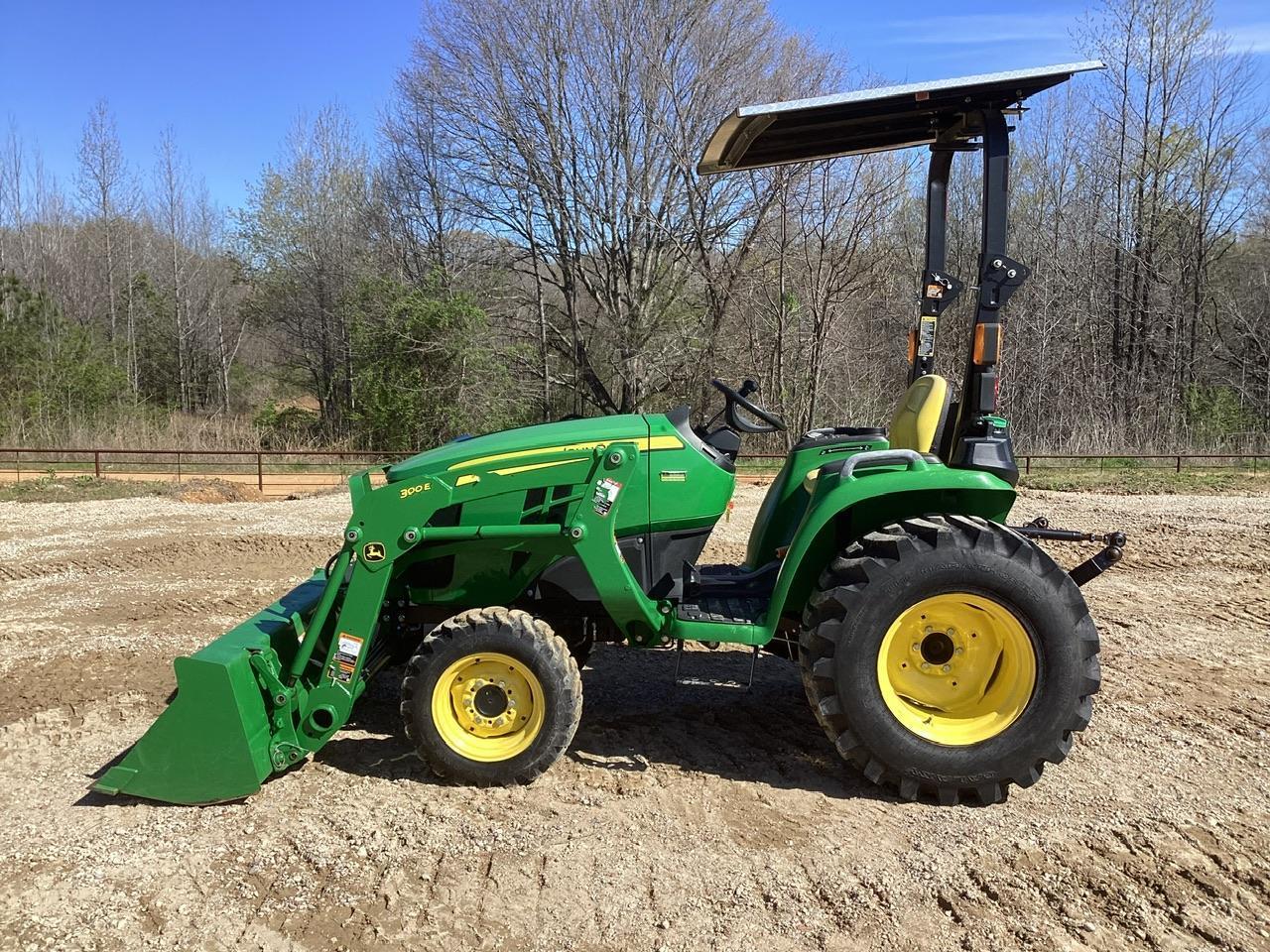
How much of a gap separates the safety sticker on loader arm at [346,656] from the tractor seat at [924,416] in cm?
197

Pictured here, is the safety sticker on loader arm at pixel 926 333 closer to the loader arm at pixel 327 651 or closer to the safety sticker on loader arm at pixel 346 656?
the loader arm at pixel 327 651

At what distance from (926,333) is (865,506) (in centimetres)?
95

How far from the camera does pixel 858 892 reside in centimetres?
271

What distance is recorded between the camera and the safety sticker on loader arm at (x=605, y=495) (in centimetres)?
342

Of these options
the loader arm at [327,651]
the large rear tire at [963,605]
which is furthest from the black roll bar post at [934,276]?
the loader arm at [327,651]

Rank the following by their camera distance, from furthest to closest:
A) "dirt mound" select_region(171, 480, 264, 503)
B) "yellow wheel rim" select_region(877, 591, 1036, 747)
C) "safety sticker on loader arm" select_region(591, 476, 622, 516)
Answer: "dirt mound" select_region(171, 480, 264, 503) → "safety sticker on loader arm" select_region(591, 476, 622, 516) → "yellow wheel rim" select_region(877, 591, 1036, 747)

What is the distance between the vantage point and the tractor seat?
3826 millimetres

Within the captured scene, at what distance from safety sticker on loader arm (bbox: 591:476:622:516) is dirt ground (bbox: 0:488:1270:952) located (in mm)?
1101

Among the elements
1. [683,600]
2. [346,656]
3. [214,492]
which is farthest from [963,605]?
[214,492]

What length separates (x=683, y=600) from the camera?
147 inches

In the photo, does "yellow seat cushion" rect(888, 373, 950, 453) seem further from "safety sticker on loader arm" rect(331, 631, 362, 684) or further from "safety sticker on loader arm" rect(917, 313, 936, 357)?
"safety sticker on loader arm" rect(331, 631, 362, 684)

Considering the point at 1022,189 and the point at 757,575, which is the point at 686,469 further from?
the point at 1022,189

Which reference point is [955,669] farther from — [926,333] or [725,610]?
[926,333]

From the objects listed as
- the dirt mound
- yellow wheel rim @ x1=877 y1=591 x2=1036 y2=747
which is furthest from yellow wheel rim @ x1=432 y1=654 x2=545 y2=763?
the dirt mound
